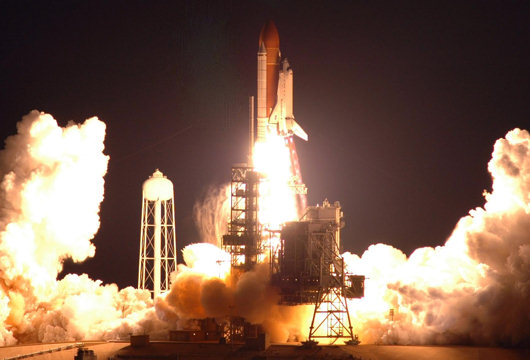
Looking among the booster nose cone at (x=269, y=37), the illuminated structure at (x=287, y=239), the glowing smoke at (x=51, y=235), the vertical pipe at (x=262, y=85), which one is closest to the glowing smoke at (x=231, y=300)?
the illuminated structure at (x=287, y=239)

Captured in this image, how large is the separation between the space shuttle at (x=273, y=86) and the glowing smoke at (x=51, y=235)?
23.3 feet

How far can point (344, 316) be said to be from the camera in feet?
186

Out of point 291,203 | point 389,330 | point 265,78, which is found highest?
point 265,78

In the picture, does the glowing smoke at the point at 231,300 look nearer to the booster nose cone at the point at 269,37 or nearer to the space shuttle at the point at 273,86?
the space shuttle at the point at 273,86

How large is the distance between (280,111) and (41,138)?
32.0 feet

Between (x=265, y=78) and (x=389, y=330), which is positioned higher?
(x=265, y=78)

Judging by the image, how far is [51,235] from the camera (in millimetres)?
60250

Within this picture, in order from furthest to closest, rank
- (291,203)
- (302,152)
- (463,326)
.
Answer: (302,152) < (291,203) < (463,326)

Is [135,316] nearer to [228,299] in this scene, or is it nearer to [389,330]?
[228,299]

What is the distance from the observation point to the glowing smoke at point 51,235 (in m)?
58.3

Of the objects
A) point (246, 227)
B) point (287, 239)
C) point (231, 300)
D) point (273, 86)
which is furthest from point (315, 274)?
point (273, 86)

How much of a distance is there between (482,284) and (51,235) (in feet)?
59.3

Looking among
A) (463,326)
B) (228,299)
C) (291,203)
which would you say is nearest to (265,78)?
(291,203)

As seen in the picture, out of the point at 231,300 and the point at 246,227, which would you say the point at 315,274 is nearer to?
the point at 231,300
